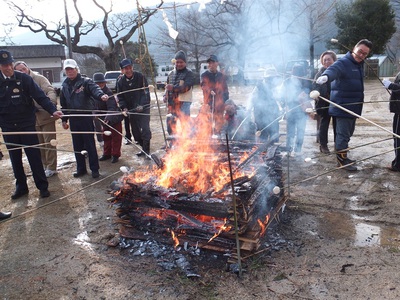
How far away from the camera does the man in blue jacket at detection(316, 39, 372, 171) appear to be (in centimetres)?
557

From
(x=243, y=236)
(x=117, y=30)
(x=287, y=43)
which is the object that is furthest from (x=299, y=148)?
(x=117, y=30)

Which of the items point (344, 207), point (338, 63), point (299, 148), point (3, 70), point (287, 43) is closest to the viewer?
point (344, 207)

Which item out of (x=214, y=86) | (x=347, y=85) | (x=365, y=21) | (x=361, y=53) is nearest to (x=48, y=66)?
(x=365, y=21)

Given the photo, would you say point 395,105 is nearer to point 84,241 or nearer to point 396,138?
point 396,138

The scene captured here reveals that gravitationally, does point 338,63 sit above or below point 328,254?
above

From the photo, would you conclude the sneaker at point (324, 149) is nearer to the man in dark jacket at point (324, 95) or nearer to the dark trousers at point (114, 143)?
the man in dark jacket at point (324, 95)

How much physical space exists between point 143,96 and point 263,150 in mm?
3587

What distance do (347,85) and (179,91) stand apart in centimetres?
333

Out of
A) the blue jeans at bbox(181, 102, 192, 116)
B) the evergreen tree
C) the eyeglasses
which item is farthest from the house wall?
the eyeglasses

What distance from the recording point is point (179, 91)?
23.3 feet

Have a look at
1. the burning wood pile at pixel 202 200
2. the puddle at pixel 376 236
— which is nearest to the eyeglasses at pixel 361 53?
the burning wood pile at pixel 202 200

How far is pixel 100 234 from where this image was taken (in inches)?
169

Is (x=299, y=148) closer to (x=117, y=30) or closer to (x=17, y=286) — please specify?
(x=17, y=286)

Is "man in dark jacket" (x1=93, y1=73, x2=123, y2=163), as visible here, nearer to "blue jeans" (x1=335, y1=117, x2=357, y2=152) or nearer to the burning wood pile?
the burning wood pile
